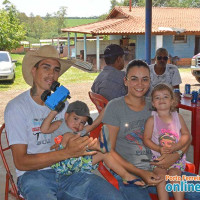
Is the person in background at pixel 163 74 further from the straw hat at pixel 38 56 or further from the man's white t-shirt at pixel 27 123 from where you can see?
the man's white t-shirt at pixel 27 123

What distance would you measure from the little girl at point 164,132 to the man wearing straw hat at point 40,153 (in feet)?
1.97

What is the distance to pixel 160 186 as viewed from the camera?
2.59 meters

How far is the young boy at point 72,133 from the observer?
8.00 ft

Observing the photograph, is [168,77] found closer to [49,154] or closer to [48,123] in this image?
[48,123]

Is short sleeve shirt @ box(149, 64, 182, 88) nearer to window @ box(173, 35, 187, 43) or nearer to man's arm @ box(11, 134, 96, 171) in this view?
man's arm @ box(11, 134, 96, 171)

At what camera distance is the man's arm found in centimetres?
206

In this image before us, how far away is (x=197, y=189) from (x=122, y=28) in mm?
19968

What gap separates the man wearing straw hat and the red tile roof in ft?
56.4

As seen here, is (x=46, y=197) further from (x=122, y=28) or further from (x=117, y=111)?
(x=122, y=28)

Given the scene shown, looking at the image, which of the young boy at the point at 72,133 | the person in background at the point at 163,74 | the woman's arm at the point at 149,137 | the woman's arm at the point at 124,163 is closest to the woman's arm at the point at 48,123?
the young boy at the point at 72,133

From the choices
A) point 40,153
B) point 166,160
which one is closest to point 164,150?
point 166,160

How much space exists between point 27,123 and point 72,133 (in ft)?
1.23

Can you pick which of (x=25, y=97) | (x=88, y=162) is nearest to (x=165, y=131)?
(x=88, y=162)

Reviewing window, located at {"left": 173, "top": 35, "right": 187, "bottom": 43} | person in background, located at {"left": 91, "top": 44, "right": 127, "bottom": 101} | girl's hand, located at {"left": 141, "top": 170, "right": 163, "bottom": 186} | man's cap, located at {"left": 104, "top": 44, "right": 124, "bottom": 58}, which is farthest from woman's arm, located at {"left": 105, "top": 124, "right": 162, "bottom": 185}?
window, located at {"left": 173, "top": 35, "right": 187, "bottom": 43}
